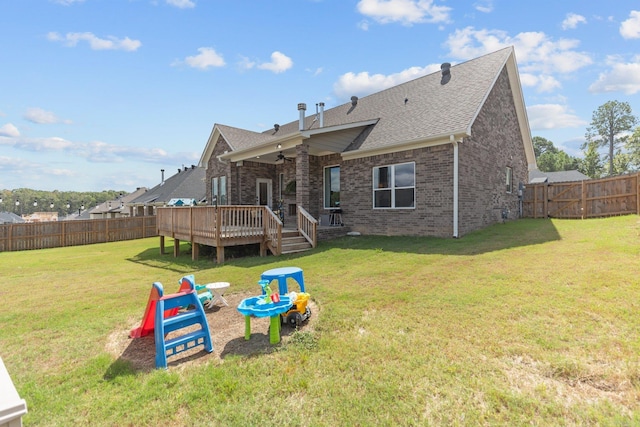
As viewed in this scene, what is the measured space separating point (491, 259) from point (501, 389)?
511 cm

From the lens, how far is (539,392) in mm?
2701

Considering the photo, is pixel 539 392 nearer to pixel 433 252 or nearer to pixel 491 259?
pixel 491 259

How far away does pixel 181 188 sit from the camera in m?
29.1

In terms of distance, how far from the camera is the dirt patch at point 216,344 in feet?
12.1

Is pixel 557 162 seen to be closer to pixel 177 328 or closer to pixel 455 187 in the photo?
pixel 455 187

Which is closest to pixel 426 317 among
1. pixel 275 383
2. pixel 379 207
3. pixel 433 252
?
pixel 275 383

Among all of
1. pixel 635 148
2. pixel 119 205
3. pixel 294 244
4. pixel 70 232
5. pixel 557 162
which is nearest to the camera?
pixel 294 244

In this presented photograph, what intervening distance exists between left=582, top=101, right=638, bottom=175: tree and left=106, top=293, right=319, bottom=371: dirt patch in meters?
54.1

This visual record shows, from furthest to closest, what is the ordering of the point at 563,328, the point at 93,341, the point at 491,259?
the point at 491,259 < the point at 93,341 < the point at 563,328

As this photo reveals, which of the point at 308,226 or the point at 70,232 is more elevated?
the point at 308,226

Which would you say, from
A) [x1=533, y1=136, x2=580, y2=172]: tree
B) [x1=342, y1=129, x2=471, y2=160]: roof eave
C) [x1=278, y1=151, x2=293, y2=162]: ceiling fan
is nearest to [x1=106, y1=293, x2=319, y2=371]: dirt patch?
[x1=342, y1=129, x2=471, y2=160]: roof eave

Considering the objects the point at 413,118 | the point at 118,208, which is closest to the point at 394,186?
the point at 413,118

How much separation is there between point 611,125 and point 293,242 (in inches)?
2121

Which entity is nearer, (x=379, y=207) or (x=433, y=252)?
(x=433, y=252)
